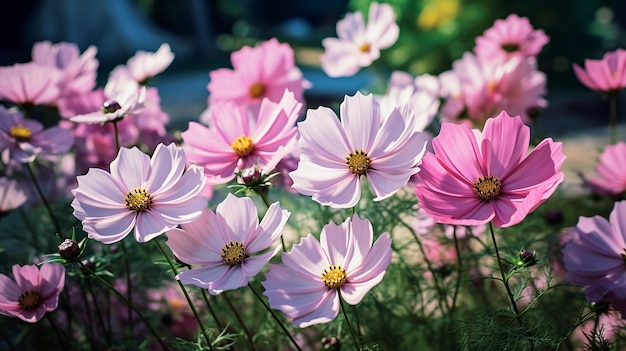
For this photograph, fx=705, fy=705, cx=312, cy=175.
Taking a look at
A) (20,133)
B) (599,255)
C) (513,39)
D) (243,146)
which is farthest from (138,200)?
(513,39)

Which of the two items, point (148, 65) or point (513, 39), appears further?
point (513, 39)

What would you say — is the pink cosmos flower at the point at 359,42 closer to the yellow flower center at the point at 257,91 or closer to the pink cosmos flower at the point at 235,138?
the yellow flower center at the point at 257,91

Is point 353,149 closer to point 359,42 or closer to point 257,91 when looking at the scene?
point 257,91

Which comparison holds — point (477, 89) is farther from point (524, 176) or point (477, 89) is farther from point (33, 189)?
point (33, 189)

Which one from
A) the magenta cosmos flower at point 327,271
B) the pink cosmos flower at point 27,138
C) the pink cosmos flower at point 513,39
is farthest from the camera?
the pink cosmos flower at point 513,39

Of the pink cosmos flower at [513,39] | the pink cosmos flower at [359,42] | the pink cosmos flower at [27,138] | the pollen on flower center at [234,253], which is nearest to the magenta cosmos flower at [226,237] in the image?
the pollen on flower center at [234,253]

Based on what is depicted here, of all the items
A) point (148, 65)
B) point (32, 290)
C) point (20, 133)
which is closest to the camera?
point (32, 290)
